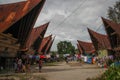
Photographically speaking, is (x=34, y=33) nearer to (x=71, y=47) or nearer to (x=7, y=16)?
(x=7, y=16)

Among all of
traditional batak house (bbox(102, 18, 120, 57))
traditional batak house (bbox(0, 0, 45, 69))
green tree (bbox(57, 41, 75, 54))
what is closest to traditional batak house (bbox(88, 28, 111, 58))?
traditional batak house (bbox(102, 18, 120, 57))

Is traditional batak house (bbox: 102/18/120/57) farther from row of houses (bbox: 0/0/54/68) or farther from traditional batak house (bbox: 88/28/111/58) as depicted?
row of houses (bbox: 0/0/54/68)

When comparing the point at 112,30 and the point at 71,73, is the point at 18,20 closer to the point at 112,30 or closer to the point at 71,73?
the point at 71,73

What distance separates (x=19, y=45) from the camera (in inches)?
1423

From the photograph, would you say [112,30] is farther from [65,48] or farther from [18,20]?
[65,48]

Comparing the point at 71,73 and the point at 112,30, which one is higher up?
the point at 112,30

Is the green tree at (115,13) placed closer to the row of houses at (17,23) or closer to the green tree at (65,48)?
the row of houses at (17,23)

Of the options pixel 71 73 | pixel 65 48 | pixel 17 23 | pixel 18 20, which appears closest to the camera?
pixel 71 73

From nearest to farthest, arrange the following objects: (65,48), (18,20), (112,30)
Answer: (18,20), (112,30), (65,48)

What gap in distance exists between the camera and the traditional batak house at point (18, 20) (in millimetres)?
32594

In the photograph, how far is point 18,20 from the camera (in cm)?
3297

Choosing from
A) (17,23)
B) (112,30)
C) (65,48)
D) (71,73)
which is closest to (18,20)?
(17,23)

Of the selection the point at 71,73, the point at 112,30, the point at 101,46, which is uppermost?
the point at 112,30

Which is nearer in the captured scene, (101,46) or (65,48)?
(101,46)
